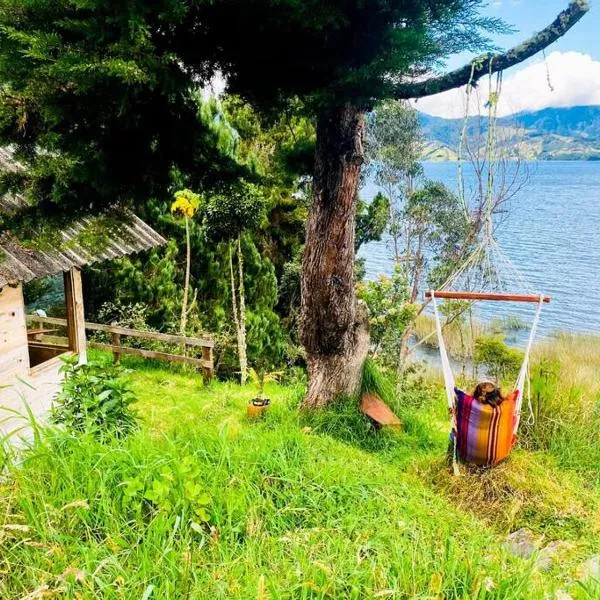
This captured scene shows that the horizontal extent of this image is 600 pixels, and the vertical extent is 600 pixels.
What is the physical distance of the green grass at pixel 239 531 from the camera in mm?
1363

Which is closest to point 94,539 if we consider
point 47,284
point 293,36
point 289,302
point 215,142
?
point 293,36

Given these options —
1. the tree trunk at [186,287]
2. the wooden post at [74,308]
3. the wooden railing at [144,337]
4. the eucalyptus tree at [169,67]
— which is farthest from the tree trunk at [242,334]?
the eucalyptus tree at [169,67]

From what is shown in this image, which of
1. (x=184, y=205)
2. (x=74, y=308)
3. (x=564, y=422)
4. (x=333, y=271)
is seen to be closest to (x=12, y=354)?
(x=74, y=308)

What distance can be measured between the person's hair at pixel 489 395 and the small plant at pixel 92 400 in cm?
197

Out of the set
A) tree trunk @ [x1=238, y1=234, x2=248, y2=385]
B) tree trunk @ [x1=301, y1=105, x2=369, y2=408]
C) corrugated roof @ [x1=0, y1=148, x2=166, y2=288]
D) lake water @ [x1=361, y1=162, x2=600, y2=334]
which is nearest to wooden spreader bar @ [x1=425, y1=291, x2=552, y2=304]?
tree trunk @ [x1=301, y1=105, x2=369, y2=408]

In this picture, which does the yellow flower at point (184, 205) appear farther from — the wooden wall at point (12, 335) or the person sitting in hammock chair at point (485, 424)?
the person sitting in hammock chair at point (485, 424)

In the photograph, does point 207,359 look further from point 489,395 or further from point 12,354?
point 489,395

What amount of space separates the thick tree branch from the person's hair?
1910 millimetres

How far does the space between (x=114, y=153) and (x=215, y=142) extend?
0.88 metres

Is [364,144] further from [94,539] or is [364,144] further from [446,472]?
[94,539]

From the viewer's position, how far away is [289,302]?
37.8ft

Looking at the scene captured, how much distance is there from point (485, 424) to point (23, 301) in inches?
157

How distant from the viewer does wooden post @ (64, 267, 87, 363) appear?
4.99 meters

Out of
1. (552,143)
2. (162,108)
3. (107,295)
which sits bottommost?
(107,295)
